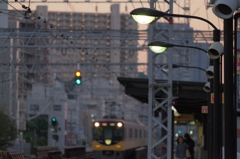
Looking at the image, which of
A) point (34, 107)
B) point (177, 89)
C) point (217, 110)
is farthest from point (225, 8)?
point (34, 107)

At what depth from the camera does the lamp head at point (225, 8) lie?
31.1 ft

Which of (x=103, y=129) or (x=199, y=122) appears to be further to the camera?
(x=103, y=129)

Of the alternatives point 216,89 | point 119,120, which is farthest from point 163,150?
point 119,120

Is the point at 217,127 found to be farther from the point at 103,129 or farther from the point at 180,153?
the point at 103,129

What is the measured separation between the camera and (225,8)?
9703 mm

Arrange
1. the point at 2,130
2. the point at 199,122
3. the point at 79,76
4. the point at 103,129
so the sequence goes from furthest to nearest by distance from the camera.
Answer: the point at 2,130 < the point at 103,129 < the point at 199,122 < the point at 79,76

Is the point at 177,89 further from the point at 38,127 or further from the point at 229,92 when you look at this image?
the point at 38,127

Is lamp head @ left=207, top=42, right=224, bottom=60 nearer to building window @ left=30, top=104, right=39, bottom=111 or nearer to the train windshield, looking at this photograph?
the train windshield

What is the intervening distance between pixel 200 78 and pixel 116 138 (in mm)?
54728

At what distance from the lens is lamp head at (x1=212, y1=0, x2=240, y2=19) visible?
9.48m

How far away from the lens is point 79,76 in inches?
1398

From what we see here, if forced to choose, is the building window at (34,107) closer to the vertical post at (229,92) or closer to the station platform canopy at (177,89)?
the station platform canopy at (177,89)

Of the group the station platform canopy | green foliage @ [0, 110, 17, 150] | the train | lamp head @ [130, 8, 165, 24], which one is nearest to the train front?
the train

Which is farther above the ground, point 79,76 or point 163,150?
point 79,76
